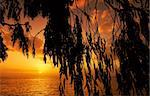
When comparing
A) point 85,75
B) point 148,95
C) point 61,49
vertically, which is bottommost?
point 148,95

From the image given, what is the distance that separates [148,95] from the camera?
4.58m

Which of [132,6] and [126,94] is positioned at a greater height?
[132,6]

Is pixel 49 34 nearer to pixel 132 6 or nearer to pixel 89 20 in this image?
pixel 89 20

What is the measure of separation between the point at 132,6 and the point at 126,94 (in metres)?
1.22

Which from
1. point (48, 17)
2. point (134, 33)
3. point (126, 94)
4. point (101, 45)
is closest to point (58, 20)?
point (48, 17)

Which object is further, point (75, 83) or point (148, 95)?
point (75, 83)

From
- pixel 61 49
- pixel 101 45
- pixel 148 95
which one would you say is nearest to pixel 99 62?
pixel 101 45

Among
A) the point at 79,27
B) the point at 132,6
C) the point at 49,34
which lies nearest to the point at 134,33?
the point at 132,6

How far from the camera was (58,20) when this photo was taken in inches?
193

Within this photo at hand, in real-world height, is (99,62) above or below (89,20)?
below

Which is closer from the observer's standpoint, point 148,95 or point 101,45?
point 148,95

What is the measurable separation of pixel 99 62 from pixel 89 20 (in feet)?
2.05

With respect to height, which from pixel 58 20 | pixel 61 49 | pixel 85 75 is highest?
pixel 58 20

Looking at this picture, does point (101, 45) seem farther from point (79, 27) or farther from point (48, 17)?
point (48, 17)
